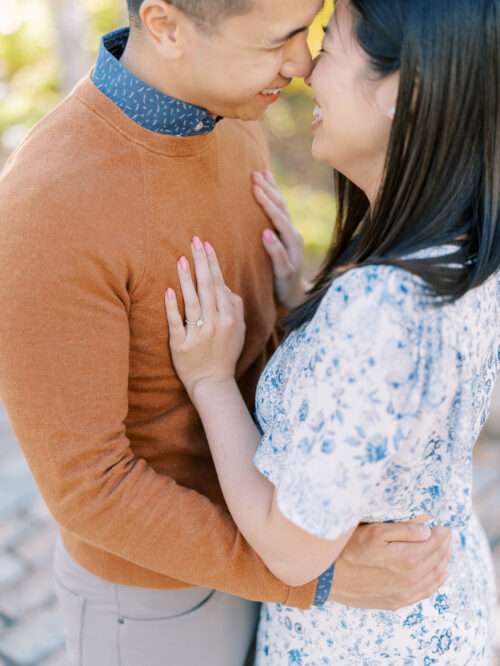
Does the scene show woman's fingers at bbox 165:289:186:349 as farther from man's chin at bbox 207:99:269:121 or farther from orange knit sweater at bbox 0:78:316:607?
man's chin at bbox 207:99:269:121

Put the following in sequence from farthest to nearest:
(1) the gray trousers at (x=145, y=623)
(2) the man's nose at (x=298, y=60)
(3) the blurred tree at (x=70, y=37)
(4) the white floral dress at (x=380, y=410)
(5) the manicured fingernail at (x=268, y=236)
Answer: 1. (3) the blurred tree at (x=70, y=37)
2. (5) the manicured fingernail at (x=268, y=236)
3. (1) the gray trousers at (x=145, y=623)
4. (2) the man's nose at (x=298, y=60)
5. (4) the white floral dress at (x=380, y=410)

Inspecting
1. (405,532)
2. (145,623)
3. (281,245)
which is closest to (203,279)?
(281,245)

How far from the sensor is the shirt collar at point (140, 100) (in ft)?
5.32

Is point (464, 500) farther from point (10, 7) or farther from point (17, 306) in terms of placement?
point (10, 7)

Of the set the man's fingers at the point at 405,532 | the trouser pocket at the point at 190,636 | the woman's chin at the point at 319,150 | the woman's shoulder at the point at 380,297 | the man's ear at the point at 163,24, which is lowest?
the trouser pocket at the point at 190,636

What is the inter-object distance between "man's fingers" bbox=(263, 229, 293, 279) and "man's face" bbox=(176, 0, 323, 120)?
0.36 m

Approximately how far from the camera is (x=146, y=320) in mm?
1632

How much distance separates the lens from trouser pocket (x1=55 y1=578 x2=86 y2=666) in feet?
6.03

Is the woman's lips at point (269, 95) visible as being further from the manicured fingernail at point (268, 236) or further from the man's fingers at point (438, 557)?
the man's fingers at point (438, 557)

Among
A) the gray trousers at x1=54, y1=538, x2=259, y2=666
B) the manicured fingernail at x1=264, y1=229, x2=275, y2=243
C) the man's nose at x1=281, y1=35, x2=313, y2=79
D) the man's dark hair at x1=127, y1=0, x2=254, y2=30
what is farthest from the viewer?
the manicured fingernail at x1=264, y1=229, x2=275, y2=243

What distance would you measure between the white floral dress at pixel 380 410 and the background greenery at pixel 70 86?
2.31 m

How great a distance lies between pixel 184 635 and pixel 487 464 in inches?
105

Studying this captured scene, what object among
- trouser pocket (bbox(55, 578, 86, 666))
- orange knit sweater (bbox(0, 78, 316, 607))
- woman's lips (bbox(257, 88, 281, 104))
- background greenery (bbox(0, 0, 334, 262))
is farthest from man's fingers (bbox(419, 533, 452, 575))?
background greenery (bbox(0, 0, 334, 262))

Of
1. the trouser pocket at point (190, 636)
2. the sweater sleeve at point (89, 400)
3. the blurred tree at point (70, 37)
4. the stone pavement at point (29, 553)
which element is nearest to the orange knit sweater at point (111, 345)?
the sweater sleeve at point (89, 400)
